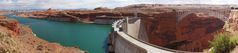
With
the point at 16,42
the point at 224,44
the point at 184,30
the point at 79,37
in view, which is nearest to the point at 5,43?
the point at 16,42

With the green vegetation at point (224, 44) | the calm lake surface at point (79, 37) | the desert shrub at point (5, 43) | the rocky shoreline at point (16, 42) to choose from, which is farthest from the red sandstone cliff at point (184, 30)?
the desert shrub at point (5, 43)

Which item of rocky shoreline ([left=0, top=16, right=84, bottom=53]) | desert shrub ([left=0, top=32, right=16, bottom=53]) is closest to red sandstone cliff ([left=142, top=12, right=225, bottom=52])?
rocky shoreline ([left=0, top=16, right=84, bottom=53])

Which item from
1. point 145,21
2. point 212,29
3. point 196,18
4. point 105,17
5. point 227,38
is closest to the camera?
point 227,38

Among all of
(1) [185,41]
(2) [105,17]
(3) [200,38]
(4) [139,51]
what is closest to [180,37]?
(1) [185,41]

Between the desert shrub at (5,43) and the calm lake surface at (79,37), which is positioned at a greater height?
the desert shrub at (5,43)

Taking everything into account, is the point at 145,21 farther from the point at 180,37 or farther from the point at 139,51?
the point at 139,51

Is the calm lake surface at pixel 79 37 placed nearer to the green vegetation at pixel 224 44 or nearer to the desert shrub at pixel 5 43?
the desert shrub at pixel 5 43

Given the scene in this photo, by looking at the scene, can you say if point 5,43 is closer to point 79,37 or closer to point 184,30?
point 79,37

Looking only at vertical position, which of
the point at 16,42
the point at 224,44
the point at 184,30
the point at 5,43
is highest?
the point at 5,43

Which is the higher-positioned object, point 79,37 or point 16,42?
point 16,42

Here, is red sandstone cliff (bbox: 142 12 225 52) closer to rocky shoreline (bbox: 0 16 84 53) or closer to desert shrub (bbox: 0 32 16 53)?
rocky shoreline (bbox: 0 16 84 53)

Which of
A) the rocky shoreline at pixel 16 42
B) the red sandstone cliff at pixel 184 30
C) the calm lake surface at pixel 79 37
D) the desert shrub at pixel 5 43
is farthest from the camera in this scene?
the red sandstone cliff at pixel 184 30
